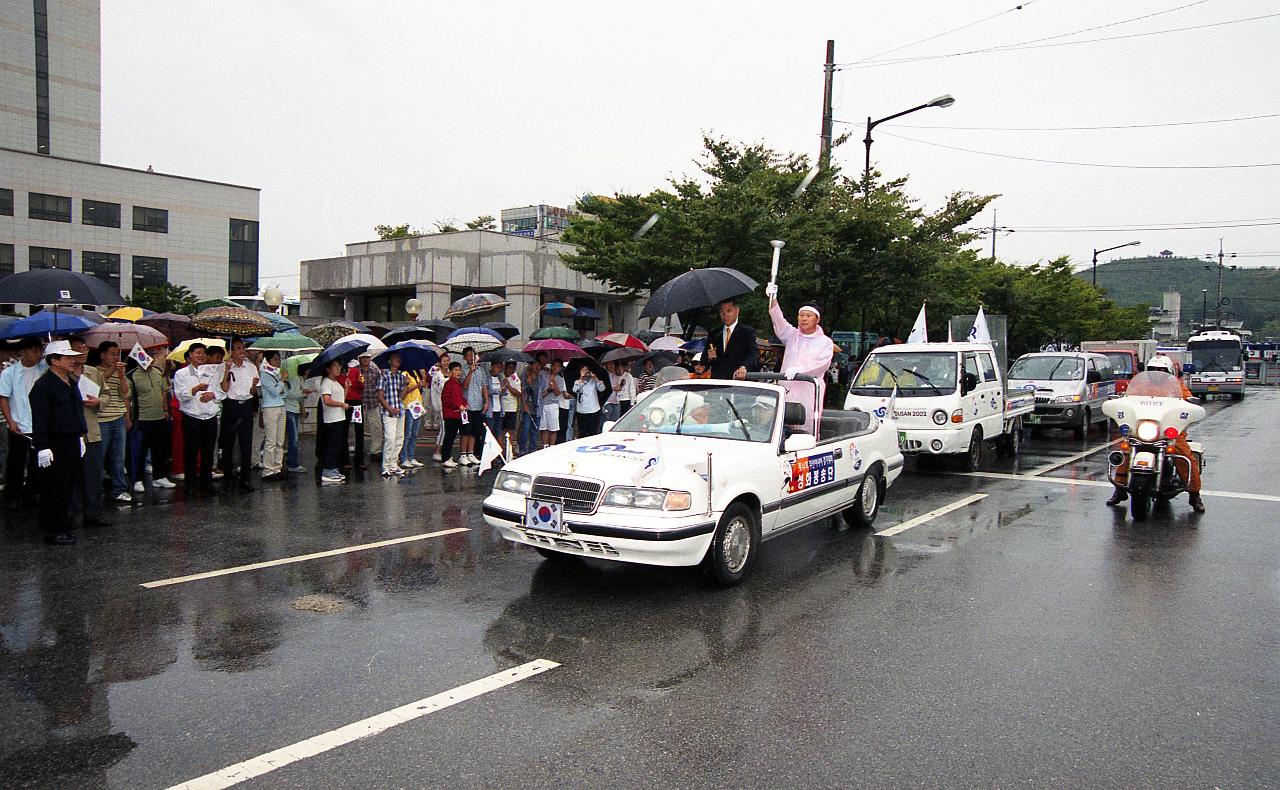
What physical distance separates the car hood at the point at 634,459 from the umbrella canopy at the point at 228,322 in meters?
7.05

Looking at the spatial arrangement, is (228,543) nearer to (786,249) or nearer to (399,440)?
(399,440)

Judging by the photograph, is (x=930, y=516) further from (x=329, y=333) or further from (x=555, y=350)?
(x=329, y=333)

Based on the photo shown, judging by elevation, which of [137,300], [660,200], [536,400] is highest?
[660,200]

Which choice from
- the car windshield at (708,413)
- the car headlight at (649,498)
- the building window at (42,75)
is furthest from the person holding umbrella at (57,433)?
the building window at (42,75)

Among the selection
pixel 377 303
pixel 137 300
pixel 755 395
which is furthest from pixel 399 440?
pixel 137 300

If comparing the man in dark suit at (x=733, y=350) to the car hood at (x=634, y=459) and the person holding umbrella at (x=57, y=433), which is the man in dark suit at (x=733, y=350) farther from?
the person holding umbrella at (x=57, y=433)

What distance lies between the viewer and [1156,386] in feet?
31.9

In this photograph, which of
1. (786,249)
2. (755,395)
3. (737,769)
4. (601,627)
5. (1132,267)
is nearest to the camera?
(737,769)

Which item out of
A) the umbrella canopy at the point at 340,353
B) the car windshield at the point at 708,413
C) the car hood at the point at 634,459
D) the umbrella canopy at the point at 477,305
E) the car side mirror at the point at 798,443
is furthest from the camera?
the umbrella canopy at the point at 477,305

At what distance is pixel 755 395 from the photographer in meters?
7.64

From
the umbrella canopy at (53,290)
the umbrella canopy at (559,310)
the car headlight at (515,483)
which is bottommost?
the car headlight at (515,483)

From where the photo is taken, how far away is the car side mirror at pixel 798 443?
23.7 ft

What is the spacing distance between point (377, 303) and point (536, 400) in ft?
78.9

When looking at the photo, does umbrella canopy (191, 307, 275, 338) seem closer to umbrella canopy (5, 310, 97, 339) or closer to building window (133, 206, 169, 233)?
umbrella canopy (5, 310, 97, 339)
